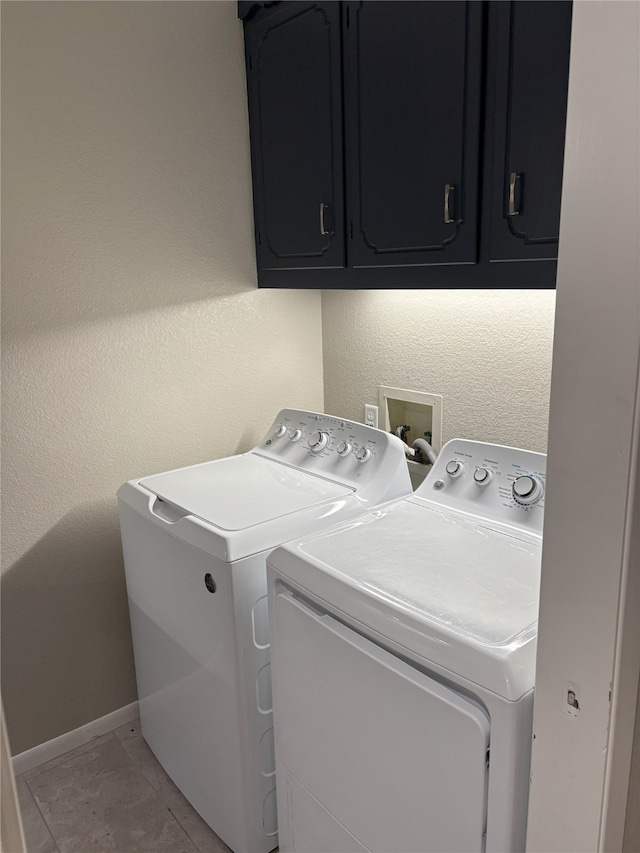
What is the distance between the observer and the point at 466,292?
1.90 meters

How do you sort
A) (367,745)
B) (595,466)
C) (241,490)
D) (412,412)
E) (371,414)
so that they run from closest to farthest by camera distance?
(595,466), (367,745), (241,490), (412,412), (371,414)

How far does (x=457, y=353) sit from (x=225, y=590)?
0.99 metres

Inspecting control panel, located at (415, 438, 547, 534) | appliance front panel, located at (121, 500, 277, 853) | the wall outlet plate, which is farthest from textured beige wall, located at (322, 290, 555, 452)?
appliance front panel, located at (121, 500, 277, 853)

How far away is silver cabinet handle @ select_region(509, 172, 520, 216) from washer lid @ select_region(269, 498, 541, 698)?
2.34 feet

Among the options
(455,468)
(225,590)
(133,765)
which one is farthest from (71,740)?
(455,468)

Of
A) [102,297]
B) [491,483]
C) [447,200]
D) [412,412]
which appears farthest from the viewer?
[412,412]

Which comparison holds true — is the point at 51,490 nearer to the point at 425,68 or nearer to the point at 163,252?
the point at 163,252

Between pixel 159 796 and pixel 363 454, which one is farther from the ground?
pixel 363 454

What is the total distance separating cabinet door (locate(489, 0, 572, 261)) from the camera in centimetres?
123

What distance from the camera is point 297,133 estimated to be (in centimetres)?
190

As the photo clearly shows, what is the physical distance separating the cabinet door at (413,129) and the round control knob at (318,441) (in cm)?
55

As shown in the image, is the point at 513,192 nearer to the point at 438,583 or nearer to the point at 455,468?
the point at 455,468

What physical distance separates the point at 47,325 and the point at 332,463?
36.3 inches

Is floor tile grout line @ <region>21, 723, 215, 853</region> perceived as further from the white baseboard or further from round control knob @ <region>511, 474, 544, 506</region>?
round control knob @ <region>511, 474, 544, 506</region>
